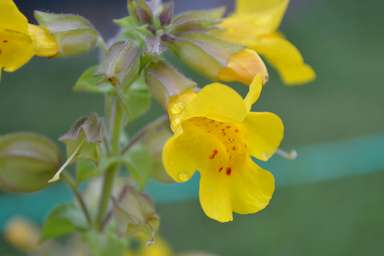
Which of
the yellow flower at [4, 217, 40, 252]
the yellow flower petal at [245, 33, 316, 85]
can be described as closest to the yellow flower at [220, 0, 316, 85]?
the yellow flower petal at [245, 33, 316, 85]

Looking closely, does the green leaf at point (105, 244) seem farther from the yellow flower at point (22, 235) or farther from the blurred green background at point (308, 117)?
the blurred green background at point (308, 117)

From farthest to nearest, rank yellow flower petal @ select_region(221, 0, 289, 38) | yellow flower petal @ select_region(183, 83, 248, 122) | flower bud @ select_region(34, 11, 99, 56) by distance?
yellow flower petal @ select_region(221, 0, 289, 38) → flower bud @ select_region(34, 11, 99, 56) → yellow flower petal @ select_region(183, 83, 248, 122)

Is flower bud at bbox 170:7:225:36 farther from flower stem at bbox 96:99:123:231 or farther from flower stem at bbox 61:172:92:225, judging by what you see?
flower stem at bbox 61:172:92:225

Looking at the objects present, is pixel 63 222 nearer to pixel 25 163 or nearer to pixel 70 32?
pixel 25 163

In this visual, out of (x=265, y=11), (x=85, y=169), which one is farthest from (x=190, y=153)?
(x=265, y=11)

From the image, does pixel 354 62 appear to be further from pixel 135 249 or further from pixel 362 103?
pixel 135 249

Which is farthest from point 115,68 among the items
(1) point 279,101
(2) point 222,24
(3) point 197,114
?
(1) point 279,101
